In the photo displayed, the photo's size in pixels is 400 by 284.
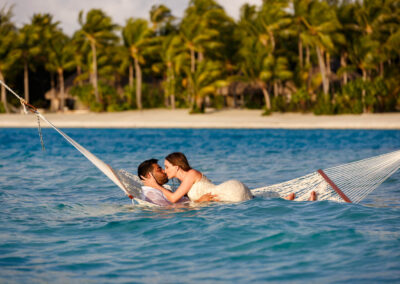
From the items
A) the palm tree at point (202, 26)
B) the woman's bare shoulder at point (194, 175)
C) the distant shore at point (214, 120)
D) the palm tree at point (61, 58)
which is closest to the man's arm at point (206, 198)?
the woman's bare shoulder at point (194, 175)

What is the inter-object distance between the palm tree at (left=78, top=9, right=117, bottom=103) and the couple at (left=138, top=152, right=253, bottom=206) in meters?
32.5

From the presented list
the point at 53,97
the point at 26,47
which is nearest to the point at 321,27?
the point at 53,97

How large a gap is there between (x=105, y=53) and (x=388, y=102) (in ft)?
66.5

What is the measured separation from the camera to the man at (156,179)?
681 cm

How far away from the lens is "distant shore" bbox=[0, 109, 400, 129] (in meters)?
26.7

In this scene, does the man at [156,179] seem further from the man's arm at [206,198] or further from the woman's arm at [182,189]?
the woman's arm at [182,189]

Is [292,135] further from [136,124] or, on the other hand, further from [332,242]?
[332,242]

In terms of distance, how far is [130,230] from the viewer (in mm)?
6098

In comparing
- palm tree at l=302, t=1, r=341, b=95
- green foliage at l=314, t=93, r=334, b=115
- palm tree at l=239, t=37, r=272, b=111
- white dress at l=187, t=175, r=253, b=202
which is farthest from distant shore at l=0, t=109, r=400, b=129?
white dress at l=187, t=175, r=253, b=202

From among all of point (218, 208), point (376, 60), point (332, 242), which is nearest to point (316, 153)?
point (218, 208)

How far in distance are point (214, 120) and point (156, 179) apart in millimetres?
24366

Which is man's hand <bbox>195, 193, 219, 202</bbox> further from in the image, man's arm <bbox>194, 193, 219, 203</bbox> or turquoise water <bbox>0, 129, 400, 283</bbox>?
turquoise water <bbox>0, 129, 400, 283</bbox>

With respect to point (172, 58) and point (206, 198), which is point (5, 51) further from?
point (206, 198)

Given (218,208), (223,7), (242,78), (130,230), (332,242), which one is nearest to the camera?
(332,242)
